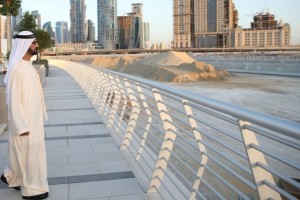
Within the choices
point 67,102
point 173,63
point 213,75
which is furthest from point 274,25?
point 67,102

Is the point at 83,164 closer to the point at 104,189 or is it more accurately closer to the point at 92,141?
the point at 104,189

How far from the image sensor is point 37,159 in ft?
13.3

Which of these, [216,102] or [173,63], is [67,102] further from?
[173,63]

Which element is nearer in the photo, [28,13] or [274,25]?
[28,13]

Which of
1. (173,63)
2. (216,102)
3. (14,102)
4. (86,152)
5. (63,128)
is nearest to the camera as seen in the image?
(216,102)

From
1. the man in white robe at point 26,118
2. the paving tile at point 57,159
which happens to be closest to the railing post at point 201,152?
the man in white robe at point 26,118

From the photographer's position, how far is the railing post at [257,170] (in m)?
2.22

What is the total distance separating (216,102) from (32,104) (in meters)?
2.03

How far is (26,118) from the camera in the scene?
13.1 feet

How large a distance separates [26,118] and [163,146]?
138cm

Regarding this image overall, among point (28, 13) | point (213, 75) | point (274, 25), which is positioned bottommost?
point (213, 75)

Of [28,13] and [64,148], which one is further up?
[28,13]

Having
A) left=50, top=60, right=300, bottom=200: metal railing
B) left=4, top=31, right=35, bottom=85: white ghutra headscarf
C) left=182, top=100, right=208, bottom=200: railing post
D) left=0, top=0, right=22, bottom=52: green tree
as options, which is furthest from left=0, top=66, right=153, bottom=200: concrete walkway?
left=0, top=0, right=22, bottom=52: green tree

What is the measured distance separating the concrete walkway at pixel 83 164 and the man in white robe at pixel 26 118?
0.90 ft
